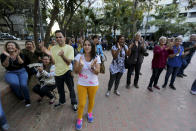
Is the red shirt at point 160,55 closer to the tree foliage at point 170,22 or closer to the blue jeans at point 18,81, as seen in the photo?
the blue jeans at point 18,81

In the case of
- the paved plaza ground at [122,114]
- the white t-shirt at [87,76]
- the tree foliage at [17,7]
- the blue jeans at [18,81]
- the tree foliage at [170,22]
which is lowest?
the paved plaza ground at [122,114]

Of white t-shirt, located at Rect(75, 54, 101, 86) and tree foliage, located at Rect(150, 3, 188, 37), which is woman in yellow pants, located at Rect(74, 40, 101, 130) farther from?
tree foliage, located at Rect(150, 3, 188, 37)

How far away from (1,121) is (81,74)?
1655mm

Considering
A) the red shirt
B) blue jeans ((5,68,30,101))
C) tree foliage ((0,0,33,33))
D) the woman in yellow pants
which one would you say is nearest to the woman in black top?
blue jeans ((5,68,30,101))

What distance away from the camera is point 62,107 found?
279 centimetres

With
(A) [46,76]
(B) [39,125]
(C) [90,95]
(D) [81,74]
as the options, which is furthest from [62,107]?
(D) [81,74]

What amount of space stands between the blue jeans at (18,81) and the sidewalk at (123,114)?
1.27 feet

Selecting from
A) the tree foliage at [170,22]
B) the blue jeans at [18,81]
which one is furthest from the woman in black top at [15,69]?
the tree foliage at [170,22]

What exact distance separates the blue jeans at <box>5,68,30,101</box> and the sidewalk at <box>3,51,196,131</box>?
386 millimetres

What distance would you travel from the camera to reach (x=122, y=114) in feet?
8.53

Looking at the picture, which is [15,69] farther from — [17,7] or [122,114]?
[17,7]

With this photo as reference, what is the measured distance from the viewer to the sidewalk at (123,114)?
7.34 feet

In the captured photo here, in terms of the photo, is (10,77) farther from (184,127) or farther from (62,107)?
(184,127)

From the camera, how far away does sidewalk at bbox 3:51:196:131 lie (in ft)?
7.34
